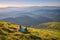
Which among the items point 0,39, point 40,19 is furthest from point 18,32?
point 40,19

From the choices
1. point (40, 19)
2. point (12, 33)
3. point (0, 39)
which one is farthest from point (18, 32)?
point (40, 19)

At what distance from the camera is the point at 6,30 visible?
85.9 ft

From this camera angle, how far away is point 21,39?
2353 cm

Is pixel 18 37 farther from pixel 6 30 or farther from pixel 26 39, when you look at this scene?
pixel 6 30

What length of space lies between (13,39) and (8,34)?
239 centimetres

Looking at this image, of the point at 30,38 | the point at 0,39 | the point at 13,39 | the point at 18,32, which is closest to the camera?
the point at 0,39

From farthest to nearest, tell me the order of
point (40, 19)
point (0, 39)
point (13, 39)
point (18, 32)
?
point (40, 19), point (18, 32), point (13, 39), point (0, 39)

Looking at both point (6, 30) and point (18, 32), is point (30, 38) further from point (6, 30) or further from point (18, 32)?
point (6, 30)

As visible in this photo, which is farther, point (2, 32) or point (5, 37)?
point (2, 32)

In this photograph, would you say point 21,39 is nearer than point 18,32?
Yes

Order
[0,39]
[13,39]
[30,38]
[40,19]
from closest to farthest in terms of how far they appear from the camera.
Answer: [0,39] → [13,39] → [30,38] → [40,19]

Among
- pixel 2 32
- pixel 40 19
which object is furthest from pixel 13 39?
pixel 40 19

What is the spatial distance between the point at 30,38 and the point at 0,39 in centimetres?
549

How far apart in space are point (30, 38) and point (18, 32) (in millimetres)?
2935
